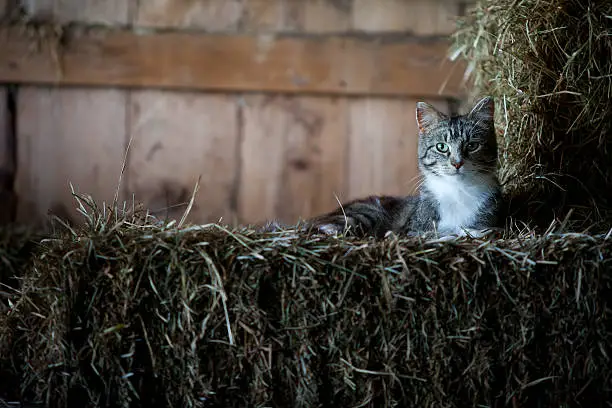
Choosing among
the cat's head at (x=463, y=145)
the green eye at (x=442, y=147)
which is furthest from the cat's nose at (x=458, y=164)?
the green eye at (x=442, y=147)

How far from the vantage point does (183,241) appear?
1.82 metres

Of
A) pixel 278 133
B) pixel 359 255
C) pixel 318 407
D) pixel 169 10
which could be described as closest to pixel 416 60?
pixel 278 133

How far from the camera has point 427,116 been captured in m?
2.59

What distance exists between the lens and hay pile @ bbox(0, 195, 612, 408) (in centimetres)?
177

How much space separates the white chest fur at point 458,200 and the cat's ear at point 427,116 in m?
0.26

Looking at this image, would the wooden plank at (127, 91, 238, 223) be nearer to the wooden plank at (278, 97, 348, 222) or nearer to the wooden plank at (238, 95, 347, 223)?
the wooden plank at (238, 95, 347, 223)

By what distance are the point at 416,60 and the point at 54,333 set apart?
2722 mm

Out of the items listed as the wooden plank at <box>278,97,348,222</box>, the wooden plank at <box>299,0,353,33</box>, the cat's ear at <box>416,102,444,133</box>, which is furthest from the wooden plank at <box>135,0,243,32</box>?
the cat's ear at <box>416,102,444,133</box>

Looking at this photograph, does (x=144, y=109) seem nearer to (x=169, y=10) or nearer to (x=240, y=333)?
(x=169, y=10)

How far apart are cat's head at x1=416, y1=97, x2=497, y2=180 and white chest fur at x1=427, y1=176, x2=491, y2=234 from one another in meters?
0.03

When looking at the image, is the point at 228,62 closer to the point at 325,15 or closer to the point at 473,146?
the point at 325,15

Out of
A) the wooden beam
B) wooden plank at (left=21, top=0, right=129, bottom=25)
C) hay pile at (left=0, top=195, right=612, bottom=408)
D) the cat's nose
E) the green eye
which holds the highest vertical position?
wooden plank at (left=21, top=0, right=129, bottom=25)

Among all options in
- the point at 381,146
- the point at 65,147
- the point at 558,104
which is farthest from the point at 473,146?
the point at 65,147

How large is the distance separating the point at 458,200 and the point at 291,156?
5.29 ft
